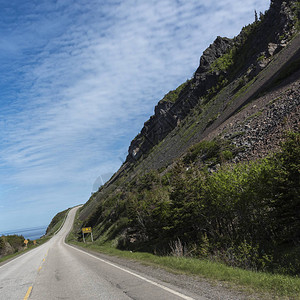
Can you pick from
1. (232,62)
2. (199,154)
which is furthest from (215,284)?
(232,62)

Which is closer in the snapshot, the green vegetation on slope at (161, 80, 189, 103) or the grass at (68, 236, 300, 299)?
the grass at (68, 236, 300, 299)

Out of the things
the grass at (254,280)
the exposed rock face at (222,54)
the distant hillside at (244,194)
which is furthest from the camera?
the exposed rock face at (222,54)

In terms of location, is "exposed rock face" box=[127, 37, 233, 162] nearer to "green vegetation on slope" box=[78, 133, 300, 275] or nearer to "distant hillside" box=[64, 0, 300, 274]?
"distant hillside" box=[64, 0, 300, 274]

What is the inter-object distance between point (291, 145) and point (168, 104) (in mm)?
95610

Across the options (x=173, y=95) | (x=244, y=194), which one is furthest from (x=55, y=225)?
(x=244, y=194)

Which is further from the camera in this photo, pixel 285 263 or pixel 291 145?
pixel 291 145

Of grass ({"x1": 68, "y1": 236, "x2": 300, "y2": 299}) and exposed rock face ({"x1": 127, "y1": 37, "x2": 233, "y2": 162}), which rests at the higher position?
exposed rock face ({"x1": 127, "y1": 37, "x2": 233, "y2": 162})

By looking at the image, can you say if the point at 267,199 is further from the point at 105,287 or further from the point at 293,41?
the point at 293,41

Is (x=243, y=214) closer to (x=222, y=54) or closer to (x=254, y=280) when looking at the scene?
(x=254, y=280)

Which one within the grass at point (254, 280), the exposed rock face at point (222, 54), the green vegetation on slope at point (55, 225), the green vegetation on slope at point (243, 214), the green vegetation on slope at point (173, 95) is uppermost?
the green vegetation on slope at point (173, 95)

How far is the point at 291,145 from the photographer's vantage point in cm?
1045

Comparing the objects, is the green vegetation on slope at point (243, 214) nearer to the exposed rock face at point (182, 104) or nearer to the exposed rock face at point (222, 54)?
the exposed rock face at point (222, 54)

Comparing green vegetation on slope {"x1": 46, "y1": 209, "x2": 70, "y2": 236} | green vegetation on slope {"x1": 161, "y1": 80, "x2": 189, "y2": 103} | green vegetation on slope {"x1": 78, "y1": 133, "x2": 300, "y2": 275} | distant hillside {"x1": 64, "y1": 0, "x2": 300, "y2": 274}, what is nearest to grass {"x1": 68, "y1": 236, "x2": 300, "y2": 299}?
green vegetation on slope {"x1": 78, "y1": 133, "x2": 300, "y2": 275}

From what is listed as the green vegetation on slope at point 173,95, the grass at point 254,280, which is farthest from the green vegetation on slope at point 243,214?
the green vegetation on slope at point 173,95
